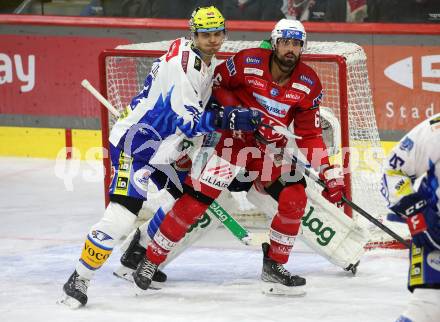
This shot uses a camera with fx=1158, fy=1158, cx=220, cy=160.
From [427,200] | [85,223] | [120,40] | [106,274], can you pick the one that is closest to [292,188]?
[106,274]

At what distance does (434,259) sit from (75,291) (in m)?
1.81

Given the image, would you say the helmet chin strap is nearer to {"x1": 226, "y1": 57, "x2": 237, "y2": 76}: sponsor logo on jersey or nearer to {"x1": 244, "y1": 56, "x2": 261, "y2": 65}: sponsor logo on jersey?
{"x1": 244, "y1": 56, "x2": 261, "y2": 65}: sponsor logo on jersey

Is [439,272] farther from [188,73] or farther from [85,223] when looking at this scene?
[85,223]

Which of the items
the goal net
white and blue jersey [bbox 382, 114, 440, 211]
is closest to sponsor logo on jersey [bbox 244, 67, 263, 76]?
the goal net

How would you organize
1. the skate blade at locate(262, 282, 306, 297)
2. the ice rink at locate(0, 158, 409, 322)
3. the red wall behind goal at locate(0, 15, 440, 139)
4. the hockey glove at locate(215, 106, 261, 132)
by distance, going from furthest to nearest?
the red wall behind goal at locate(0, 15, 440, 139) → the skate blade at locate(262, 282, 306, 297) → the hockey glove at locate(215, 106, 261, 132) → the ice rink at locate(0, 158, 409, 322)

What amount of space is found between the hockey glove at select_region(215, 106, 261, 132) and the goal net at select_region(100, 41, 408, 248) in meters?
1.13

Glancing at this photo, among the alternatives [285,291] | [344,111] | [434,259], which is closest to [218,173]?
[285,291]

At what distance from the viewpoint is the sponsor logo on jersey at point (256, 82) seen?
5.18m

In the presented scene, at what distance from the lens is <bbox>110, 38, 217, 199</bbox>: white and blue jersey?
492 cm

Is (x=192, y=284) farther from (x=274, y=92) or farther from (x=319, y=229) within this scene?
(x=274, y=92)

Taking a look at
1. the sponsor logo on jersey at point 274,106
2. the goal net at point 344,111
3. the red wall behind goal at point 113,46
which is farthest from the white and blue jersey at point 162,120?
the red wall behind goal at point 113,46

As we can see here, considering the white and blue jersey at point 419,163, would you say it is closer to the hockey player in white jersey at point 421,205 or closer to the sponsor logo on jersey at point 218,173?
the hockey player in white jersey at point 421,205

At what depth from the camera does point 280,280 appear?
204 inches

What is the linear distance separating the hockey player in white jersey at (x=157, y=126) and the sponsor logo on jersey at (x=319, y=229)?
32.6 inches
